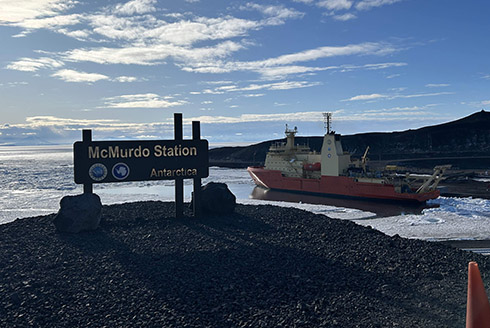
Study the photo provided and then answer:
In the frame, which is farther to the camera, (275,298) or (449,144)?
(449,144)

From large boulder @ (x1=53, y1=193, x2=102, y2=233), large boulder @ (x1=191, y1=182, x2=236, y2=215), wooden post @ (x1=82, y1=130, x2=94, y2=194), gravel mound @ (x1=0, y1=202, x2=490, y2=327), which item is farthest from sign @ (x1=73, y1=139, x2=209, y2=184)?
gravel mound @ (x1=0, y1=202, x2=490, y2=327)

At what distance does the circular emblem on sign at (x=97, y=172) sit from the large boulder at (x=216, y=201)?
3.60m

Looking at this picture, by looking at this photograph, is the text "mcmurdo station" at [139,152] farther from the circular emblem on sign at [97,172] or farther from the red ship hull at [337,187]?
the red ship hull at [337,187]

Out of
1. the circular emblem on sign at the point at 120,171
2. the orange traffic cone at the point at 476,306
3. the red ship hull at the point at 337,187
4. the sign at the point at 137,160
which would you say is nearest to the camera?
the orange traffic cone at the point at 476,306

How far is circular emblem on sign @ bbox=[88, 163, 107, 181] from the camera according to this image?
39.6 ft

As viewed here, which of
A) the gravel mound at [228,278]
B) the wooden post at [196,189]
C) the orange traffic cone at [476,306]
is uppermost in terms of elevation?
the wooden post at [196,189]

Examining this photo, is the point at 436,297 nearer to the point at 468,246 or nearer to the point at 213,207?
the point at 468,246

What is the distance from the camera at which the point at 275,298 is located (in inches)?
256

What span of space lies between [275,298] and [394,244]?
16.0 feet

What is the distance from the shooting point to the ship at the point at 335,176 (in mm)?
23828

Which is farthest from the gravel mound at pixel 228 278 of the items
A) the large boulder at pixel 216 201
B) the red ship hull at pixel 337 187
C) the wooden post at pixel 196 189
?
the red ship hull at pixel 337 187

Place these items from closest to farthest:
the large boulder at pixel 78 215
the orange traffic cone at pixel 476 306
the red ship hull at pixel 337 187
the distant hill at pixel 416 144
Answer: the orange traffic cone at pixel 476 306
the large boulder at pixel 78 215
the red ship hull at pixel 337 187
the distant hill at pixel 416 144

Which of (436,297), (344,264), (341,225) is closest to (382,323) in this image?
(436,297)

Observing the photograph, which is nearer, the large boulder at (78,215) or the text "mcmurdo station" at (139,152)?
the large boulder at (78,215)
